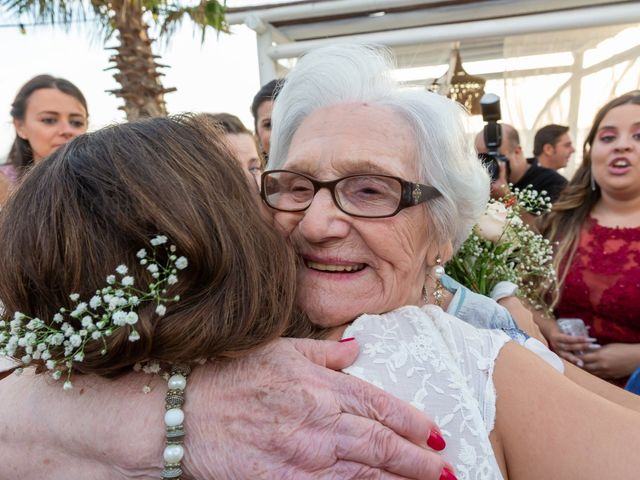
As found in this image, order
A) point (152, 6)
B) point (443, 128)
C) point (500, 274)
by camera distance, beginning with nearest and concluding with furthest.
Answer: point (443, 128) → point (500, 274) → point (152, 6)

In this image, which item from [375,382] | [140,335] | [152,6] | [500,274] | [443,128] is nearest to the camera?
[140,335]

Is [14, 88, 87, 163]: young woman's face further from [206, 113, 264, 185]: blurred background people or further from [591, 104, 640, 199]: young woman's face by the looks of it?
[591, 104, 640, 199]: young woman's face

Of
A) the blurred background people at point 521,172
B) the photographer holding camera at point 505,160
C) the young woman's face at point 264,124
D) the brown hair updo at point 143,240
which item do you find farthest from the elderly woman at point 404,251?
the blurred background people at point 521,172

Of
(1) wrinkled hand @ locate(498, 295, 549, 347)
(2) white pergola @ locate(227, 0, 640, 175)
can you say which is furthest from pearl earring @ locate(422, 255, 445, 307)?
(2) white pergola @ locate(227, 0, 640, 175)

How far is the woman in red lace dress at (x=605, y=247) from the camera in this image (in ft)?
9.52

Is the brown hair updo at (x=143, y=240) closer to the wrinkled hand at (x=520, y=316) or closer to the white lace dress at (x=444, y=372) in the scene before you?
the white lace dress at (x=444, y=372)

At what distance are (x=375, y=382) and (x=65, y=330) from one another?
666mm

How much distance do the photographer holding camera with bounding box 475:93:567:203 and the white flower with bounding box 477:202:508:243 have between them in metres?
0.96

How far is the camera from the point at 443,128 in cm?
165

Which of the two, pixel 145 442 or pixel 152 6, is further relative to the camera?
pixel 152 6

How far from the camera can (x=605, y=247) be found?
3123mm

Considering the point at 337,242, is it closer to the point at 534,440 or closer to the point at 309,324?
the point at 309,324

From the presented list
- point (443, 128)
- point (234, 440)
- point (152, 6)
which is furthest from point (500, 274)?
point (152, 6)

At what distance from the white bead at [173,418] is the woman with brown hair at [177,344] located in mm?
29
